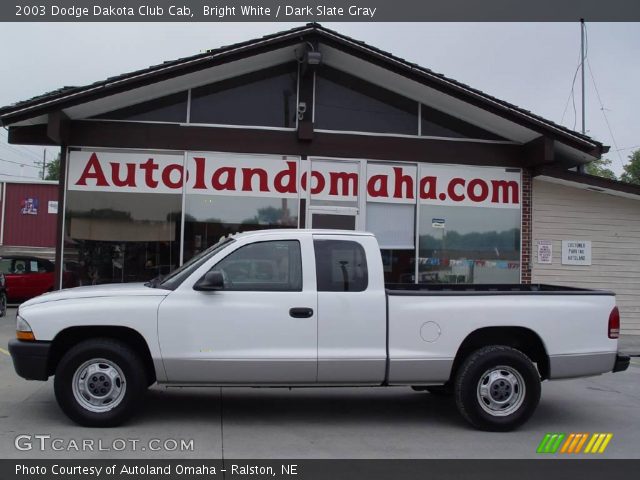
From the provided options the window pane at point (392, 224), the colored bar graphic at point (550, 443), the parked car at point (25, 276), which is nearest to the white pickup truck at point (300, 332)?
the colored bar graphic at point (550, 443)

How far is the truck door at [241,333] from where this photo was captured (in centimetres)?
613

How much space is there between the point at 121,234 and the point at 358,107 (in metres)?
5.17

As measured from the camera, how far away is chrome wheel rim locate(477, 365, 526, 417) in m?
6.45

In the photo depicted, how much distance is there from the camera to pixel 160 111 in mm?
12680

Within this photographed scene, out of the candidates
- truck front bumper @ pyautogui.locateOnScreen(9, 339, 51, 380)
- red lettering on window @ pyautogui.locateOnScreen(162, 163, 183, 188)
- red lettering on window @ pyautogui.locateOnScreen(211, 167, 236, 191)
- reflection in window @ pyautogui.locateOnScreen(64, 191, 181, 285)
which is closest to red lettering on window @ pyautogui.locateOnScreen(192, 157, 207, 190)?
red lettering on window @ pyautogui.locateOnScreen(211, 167, 236, 191)

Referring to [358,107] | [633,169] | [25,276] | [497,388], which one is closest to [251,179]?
[358,107]

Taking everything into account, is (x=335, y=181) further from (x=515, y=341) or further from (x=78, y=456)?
(x=78, y=456)

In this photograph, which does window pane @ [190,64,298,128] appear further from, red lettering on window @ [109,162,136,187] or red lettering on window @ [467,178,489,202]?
red lettering on window @ [467,178,489,202]

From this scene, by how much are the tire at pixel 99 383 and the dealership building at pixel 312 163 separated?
254 inches

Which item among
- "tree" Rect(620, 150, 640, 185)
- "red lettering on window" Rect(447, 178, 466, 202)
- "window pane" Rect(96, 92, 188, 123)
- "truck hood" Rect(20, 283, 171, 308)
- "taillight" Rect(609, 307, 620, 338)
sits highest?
"tree" Rect(620, 150, 640, 185)

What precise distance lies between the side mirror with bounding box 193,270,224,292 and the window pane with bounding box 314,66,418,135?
24.0ft

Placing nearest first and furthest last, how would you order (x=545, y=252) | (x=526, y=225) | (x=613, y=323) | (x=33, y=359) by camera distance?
(x=33, y=359)
(x=613, y=323)
(x=526, y=225)
(x=545, y=252)

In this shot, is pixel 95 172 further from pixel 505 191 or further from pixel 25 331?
pixel 505 191
